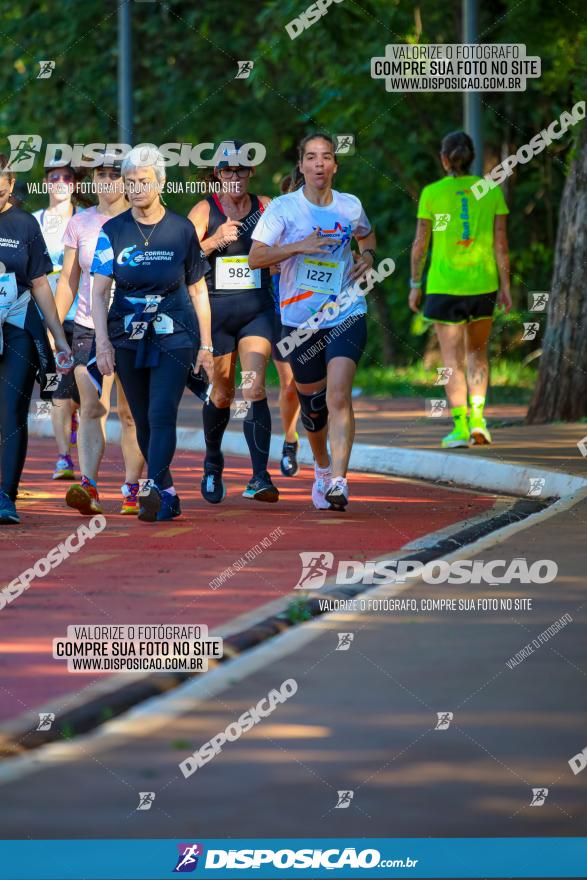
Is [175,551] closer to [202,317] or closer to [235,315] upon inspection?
[202,317]

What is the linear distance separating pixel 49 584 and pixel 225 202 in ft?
13.7

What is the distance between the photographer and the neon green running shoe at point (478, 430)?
51.2 feet

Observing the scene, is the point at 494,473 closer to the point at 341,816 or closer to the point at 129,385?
the point at 129,385

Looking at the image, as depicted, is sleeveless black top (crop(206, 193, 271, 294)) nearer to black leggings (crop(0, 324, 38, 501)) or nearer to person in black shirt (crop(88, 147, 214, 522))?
person in black shirt (crop(88, 147, 214, 522))

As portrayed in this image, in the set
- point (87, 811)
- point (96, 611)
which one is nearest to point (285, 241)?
point (96, 611)

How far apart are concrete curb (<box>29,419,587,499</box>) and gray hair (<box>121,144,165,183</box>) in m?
3.13

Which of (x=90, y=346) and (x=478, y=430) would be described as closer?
(x=90, y=346)

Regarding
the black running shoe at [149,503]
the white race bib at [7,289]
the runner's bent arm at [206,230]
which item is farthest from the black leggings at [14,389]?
the runner's bent arm at [206,230]

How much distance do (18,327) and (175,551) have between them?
2086 millimetres

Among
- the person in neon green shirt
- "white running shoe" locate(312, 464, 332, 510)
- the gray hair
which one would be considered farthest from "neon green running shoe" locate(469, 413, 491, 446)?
the gray hair

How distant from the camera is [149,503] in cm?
1170

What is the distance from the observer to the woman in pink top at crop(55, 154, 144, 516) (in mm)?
12242

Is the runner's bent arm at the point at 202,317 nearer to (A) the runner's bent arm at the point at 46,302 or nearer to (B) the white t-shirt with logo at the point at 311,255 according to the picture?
(B) the white t-shirt with logo at the point at 311,255

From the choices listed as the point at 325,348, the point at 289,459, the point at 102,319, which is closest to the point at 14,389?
the point at 102,319
